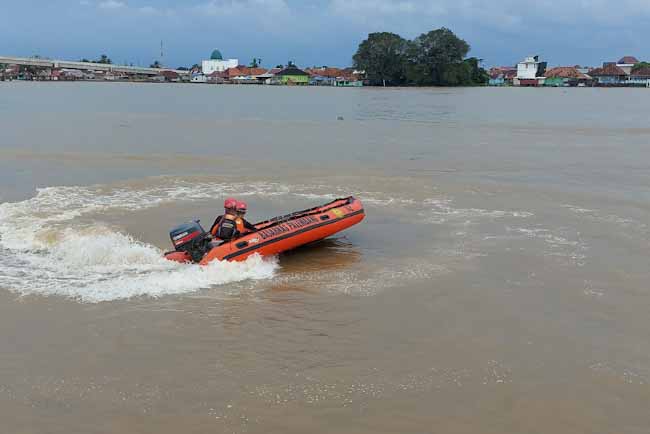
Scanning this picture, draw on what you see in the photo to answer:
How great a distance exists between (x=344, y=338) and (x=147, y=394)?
7.08 ft

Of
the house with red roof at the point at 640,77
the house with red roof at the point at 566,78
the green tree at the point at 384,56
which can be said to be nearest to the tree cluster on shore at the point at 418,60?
the green tree at the point at 384,56

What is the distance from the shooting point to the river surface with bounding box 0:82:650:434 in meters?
5.41

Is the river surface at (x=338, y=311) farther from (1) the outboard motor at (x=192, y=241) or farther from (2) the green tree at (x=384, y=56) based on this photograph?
(2) the green tree at (x=384, y=56)

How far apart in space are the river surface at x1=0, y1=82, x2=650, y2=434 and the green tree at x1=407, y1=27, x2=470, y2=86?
284 ft

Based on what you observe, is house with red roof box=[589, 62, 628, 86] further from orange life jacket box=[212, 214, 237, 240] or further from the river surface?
orange life jacket box=[212, 214, 237, 240]

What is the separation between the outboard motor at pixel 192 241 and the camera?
8852 mm

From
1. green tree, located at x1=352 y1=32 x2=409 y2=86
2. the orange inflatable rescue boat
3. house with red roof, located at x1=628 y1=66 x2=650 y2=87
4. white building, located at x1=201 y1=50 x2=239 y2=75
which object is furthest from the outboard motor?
white building, located at x1=201 y1=50 x2=239 y2=75

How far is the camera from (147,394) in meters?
5.59

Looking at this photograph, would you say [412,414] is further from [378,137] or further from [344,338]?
[378,137]

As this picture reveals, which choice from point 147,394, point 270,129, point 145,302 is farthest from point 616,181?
point 270,129

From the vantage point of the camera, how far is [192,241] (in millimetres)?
8852

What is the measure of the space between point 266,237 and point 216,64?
579 ft

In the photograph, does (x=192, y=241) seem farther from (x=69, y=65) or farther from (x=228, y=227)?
(x=69, y=65)

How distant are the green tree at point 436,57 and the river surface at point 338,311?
86.6m
